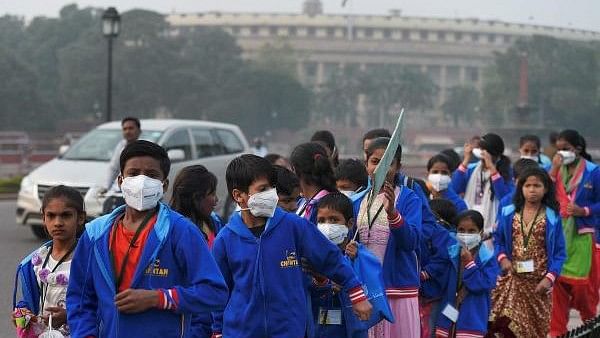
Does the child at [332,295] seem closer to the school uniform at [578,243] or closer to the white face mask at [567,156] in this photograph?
the school uniform at [578,243]

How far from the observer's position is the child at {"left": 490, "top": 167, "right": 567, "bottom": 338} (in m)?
7.76

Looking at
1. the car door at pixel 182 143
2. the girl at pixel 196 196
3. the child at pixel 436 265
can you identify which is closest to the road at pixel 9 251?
the car door at pixel 182 143

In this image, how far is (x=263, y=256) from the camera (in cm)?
482

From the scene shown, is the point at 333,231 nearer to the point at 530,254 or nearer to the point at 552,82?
the point at 530,254

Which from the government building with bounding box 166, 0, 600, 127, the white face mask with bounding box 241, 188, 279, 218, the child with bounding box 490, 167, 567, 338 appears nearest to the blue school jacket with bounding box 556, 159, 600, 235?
the child with bounding box 490, 167, 567, 338

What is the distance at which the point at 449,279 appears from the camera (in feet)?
23.2

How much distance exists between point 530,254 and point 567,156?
167cm

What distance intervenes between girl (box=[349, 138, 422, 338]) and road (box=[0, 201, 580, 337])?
3.84 metres

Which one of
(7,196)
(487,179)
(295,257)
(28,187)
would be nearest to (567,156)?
(487,179)

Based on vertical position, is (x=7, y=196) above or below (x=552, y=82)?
below

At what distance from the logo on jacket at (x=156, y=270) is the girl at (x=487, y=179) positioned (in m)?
5.17

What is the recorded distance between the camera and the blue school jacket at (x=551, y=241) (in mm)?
7730

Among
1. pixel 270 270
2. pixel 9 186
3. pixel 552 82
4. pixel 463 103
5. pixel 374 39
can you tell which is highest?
pixel 374 39

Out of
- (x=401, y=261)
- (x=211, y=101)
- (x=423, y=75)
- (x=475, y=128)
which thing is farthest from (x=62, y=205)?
(x=423, y=75)
